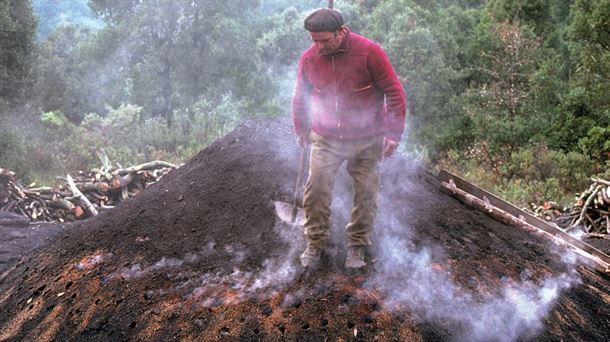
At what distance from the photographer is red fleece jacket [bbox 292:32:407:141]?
3412 millimetres

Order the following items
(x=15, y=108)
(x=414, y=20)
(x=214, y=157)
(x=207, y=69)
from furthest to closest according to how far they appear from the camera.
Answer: (x=414, y=20), (x=207, y=69), (x=15, y=108), (x=214, y=157)

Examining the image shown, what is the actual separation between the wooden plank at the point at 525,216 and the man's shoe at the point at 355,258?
5.84 feet

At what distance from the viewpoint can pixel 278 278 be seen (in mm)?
3527

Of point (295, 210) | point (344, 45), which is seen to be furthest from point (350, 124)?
point (295, 210)

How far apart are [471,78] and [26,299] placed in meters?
15.4

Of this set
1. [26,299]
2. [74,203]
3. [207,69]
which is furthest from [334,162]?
[207,69]

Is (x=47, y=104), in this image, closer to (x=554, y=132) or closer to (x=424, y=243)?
(x=554, y=132)

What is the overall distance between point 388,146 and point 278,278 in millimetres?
1090

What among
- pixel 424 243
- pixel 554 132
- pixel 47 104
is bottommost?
pixel 554 132

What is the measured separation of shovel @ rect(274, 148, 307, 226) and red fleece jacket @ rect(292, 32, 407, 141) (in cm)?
39

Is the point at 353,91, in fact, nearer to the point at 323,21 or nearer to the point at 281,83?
the point at 323,21

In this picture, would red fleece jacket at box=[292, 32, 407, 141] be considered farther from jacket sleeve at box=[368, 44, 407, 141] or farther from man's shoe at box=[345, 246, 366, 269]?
man's shoe at box=[345, 246, 366, 269]

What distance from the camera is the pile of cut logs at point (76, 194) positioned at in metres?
7.66

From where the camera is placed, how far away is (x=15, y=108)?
11633 mm
